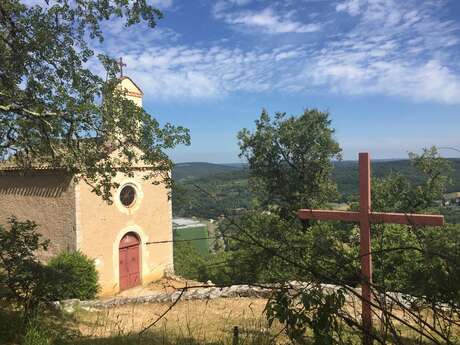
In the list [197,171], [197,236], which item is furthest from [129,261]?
[197,171]

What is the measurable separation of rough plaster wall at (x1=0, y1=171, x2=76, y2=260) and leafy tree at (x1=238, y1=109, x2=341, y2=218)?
29.0 feet

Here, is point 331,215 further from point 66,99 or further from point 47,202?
point 47,202

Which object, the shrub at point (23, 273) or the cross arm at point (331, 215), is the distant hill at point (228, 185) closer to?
the cross arm at point (331, 215)

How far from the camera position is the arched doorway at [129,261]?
1551 centimetres

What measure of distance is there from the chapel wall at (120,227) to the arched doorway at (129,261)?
23cm

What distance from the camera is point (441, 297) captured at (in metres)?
1.96

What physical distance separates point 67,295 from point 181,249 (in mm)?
10556

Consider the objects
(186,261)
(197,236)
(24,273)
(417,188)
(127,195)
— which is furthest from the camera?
(186,261)

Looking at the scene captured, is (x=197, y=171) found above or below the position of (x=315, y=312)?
above

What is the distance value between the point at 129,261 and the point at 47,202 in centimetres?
405

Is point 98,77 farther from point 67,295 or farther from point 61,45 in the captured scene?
point 67,295

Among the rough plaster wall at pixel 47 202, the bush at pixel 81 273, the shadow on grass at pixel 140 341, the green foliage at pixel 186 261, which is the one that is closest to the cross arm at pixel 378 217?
the shadow on grass at pixel 140 341

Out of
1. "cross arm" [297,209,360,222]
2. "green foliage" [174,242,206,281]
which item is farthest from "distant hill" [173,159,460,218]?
"green foliage" [174,242,206,281]

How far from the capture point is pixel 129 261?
15.8m
